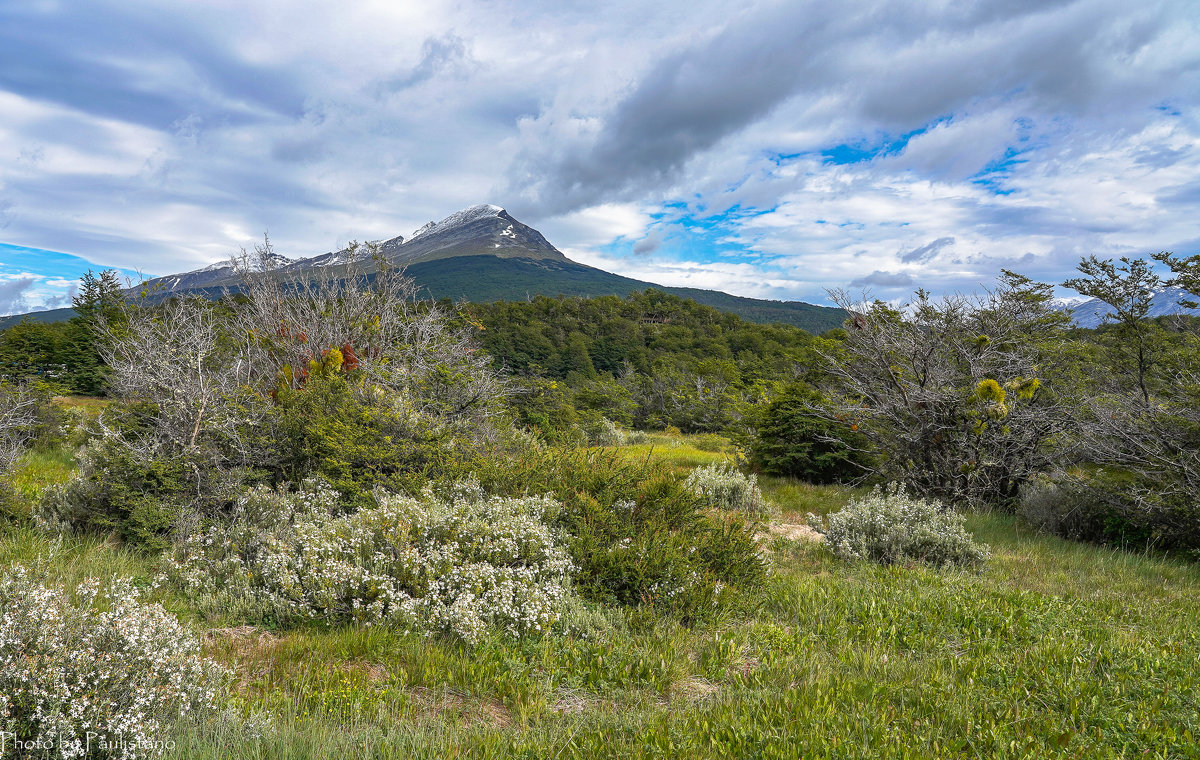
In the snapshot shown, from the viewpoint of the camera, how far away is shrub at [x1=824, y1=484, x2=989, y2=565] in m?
6.67

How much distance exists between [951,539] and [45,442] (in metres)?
17.9

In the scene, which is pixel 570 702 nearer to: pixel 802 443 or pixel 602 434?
pixel 802 443

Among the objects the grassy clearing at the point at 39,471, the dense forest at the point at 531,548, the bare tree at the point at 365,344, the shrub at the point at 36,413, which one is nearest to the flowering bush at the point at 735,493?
the dense forest at the point at 531,548

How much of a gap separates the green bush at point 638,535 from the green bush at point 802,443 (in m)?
7.37

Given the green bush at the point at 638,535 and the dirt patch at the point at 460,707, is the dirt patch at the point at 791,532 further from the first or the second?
the dirt patch at the point at 460,707

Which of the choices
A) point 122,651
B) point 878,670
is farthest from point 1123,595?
point 122,651

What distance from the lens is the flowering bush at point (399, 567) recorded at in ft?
13.5

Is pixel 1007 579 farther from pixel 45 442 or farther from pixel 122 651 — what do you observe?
pixel 45 442

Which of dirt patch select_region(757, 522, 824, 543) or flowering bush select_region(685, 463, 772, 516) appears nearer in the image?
dirt patch select_region(757, 522, 824, 543)

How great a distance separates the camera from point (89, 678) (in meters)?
2.62

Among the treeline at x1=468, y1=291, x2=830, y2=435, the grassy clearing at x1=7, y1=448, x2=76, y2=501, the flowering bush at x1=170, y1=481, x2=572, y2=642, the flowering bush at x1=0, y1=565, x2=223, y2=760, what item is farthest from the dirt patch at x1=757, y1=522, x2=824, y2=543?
the treeline at x1=468, y1=291, x2=830, y2=435

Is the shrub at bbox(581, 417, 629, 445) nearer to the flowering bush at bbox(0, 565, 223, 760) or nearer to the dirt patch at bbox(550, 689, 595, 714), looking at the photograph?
the dirt patch at bbox(550, 689, 595, 714)

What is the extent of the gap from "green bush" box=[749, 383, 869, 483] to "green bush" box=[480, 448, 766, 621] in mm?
7370

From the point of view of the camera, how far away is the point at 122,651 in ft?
9.05
